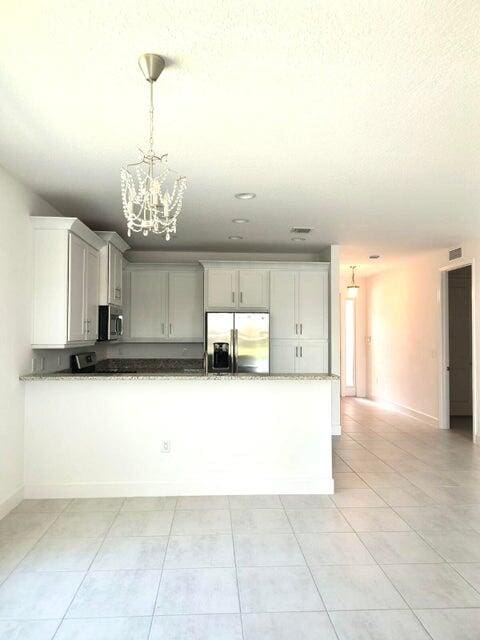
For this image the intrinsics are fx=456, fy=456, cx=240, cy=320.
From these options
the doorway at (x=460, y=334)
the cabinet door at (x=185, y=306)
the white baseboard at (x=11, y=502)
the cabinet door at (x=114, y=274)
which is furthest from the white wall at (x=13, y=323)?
the doorway at (x=460, y=334)

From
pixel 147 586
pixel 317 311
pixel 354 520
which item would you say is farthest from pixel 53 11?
pixel 317 311

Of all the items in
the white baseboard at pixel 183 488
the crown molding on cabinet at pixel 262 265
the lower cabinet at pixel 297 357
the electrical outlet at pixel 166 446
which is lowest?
the white baseboard at pixel 183 488

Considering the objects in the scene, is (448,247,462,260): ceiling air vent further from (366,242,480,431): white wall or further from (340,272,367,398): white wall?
(340,272,367,398): white wall

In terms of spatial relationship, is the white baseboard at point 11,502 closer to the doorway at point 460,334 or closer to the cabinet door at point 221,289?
the cabinet door at point 221,289

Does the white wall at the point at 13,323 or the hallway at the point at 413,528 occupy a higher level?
the white wall at the point at 13,323

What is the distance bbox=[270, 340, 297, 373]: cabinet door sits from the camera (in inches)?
243

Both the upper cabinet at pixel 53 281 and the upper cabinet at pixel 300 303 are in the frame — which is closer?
the upper cabinet at pixel 53 281

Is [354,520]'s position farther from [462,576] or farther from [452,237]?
[452,237]

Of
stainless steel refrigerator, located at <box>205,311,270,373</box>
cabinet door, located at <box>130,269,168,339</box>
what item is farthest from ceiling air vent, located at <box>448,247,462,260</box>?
cabinet door, located at <box>130,269,168,339</box>

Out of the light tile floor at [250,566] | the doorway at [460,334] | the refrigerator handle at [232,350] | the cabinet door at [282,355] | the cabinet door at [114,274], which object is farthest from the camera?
the doorway at [460,334]

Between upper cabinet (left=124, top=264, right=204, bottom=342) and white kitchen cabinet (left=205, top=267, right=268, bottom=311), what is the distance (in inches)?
11.3

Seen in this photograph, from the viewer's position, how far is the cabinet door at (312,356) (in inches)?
244

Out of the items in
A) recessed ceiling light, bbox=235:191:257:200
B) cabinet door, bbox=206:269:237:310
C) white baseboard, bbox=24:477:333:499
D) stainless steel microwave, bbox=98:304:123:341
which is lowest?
white baseboard, bbox=24:477:333:499

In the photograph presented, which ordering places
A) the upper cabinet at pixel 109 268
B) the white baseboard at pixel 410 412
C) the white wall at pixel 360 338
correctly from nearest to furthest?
the upper cabinet at pixel 109 268 < the white baseboard at pixel 410 412 < the white wall at pixel 360 338
